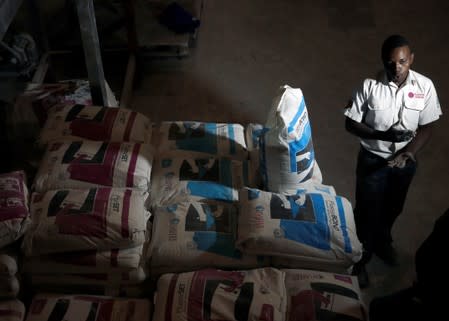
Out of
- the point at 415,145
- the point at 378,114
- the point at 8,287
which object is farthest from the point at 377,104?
the point at 8,287

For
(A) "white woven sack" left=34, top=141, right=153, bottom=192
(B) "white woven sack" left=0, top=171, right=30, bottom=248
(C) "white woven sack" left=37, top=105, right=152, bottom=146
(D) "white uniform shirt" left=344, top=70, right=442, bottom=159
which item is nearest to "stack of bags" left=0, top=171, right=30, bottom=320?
(B) "white woven sack" left=0, top=171, right=30, bottom=248

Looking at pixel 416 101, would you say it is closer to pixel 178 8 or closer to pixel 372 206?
pixel 372 206

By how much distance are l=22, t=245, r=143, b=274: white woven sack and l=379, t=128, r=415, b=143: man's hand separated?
1.62 metres

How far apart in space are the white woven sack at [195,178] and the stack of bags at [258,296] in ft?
1.92

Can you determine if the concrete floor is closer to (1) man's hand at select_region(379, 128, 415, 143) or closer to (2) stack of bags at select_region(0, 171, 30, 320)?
(1) man's hand at select_region(379, 128, 415, 143)

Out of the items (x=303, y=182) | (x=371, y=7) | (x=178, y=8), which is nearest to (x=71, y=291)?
(x=303, y=182)

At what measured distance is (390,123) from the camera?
2932mm

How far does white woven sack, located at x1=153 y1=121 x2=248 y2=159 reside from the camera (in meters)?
3.32

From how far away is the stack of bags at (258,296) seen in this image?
2.32m

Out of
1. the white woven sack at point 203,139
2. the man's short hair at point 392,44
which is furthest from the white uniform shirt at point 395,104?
the white woven sack at point 203,139

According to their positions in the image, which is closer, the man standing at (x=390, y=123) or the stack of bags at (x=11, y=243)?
the stack of bags at (x=11, y=243)

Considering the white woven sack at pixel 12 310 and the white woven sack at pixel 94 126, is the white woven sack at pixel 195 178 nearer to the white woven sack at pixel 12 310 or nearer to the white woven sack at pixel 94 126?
the white woven sack at pixel 94 126

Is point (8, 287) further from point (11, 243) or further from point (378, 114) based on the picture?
point (378, 114)

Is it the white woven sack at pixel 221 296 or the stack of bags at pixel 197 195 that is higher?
the stack of bags at pixel 197 195
